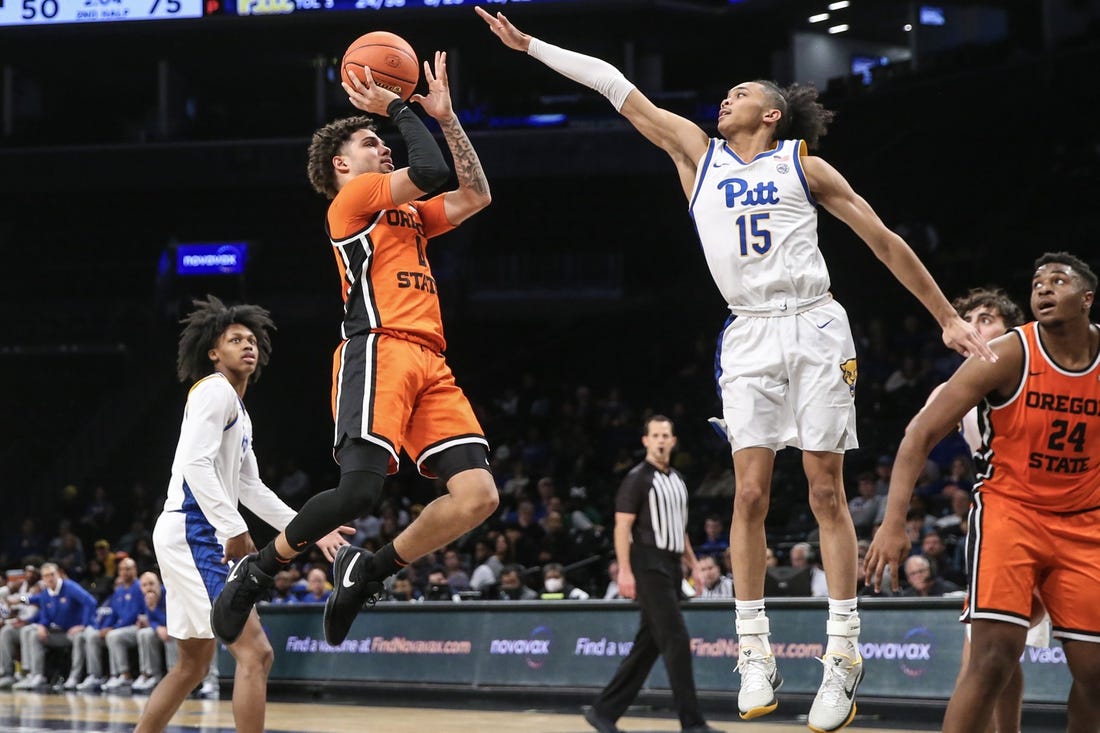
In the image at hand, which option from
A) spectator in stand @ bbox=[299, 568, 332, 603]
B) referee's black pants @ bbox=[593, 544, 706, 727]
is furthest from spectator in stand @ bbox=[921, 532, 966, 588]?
spectator in stand @ bbox=[299, 568, 332, 603]

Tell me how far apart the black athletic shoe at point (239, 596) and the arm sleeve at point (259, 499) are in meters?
1.07

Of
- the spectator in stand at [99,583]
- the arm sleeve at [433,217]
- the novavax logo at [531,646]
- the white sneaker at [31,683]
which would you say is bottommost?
the white sneaker at [31,683]

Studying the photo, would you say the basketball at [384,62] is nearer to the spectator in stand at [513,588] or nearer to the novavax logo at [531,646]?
the novavax logo at [531,646]

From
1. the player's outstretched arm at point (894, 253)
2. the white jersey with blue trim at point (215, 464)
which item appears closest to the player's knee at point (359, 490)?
the white jersey with blue trim at point (215, 464)

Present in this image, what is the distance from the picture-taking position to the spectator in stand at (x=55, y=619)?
16766 mm

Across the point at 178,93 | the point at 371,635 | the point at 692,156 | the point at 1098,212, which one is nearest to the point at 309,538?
the point at 692,156

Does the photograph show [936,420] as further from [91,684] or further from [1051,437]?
[91,684]

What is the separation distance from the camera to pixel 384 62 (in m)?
6.22

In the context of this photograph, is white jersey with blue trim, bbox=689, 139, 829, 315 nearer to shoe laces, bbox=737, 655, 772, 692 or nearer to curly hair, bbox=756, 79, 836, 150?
curly hair, bbox=756, 79, 836, 150

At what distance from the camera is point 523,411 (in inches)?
941

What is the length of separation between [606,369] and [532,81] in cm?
739

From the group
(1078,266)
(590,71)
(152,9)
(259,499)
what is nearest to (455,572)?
(259,499)

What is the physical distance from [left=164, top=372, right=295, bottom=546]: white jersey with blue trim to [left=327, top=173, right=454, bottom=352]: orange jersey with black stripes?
1.05 meters

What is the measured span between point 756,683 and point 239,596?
217 cm
